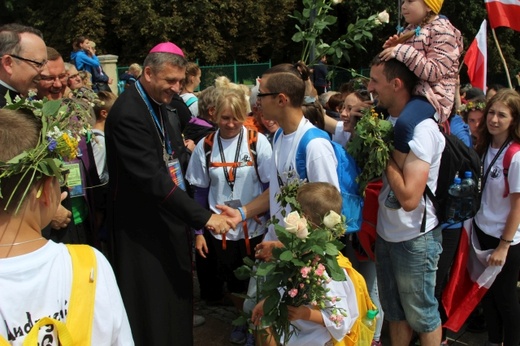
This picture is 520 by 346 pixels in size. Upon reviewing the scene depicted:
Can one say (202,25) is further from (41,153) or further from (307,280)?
(41,153)

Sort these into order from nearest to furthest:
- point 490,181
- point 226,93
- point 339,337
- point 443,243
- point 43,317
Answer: point 43,317 < point 339,337 < point 443,243 < point 490,181 < point 226,93

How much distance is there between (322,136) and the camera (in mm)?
3369

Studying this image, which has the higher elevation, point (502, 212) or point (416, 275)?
point (502, 212)

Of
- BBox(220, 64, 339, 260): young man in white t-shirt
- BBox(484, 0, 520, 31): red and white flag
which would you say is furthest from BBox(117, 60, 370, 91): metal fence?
BBox(220, 64, 339, 260): young man in white t-shirt

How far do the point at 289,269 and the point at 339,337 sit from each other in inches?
21.5

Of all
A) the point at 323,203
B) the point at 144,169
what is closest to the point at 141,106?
the point at 144,169

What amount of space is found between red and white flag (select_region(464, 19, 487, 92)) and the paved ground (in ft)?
15.4

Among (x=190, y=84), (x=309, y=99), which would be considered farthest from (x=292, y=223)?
(x=190, y=84)

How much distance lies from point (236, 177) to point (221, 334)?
1.46 meters

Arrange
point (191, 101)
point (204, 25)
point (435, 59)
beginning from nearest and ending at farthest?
point (435, 59), point (191, 101), point (204, 25)

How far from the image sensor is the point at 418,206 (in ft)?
10.4

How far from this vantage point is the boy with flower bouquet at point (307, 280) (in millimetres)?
2379

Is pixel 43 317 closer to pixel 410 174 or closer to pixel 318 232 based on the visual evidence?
pixel 318 232

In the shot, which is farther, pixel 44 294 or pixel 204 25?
pixel 204 25
